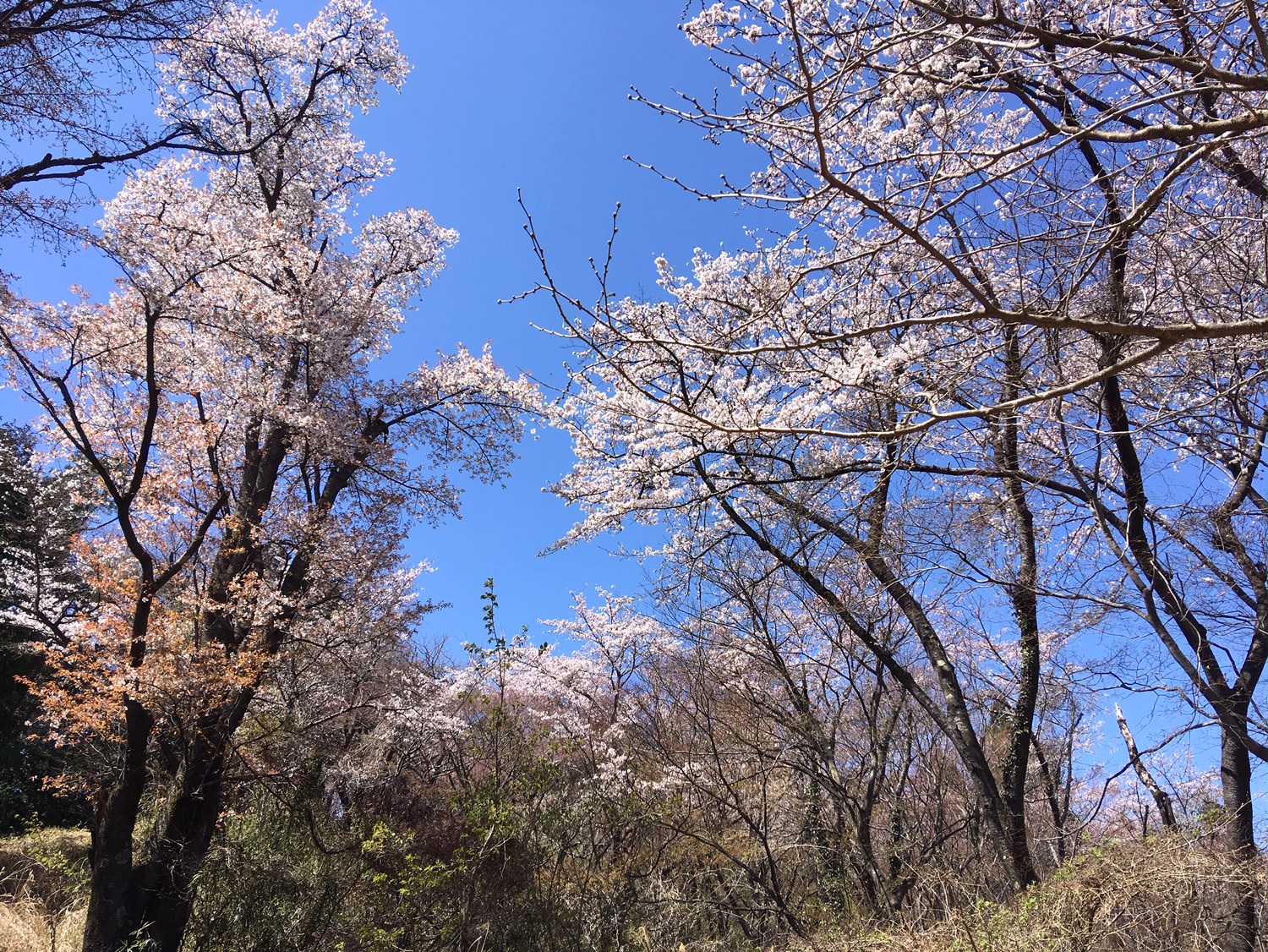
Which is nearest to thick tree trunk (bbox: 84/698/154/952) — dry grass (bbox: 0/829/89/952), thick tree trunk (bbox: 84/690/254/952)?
thick tree trunk (bbox: 84/690/254/952)

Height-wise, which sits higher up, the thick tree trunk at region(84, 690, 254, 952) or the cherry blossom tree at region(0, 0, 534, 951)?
the cherry blossom tree at region(0, 0, 534, 951)

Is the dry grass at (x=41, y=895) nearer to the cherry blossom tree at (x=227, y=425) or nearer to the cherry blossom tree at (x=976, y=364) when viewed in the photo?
the cherry blossom tree at (x=227, y=425)

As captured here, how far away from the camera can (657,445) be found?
6680 mm

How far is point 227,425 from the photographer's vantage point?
9.25 metres

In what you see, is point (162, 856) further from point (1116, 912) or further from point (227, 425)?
point (1116, 912)

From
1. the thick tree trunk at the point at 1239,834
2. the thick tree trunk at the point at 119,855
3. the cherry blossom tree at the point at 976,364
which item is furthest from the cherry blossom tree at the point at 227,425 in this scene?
the thick tree trunk at the point at 1239,834

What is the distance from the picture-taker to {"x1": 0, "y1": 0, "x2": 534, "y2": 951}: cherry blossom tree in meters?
6.32

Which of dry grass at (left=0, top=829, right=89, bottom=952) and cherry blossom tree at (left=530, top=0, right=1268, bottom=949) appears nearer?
cherry blossom tree at (left=530, top=0, right=1268, bottom=949)

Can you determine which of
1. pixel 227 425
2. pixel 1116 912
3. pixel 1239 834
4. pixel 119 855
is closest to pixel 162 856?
pixel 119 855

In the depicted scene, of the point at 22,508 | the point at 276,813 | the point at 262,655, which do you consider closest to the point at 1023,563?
the point at 262,655

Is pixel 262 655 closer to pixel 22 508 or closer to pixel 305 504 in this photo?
pixel 305 504

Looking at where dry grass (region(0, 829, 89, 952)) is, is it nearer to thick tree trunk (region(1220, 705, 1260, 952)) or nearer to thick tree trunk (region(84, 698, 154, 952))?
thick tree trunk (region(84, 698, 154, 952))

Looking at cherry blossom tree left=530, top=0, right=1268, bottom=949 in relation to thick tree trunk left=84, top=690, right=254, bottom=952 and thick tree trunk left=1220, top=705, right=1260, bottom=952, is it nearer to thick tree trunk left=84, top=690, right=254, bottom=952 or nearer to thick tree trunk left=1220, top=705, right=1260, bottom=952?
thick tree trunk left=1220, top=705, right=1260, bottom=952

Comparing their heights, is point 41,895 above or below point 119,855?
below
